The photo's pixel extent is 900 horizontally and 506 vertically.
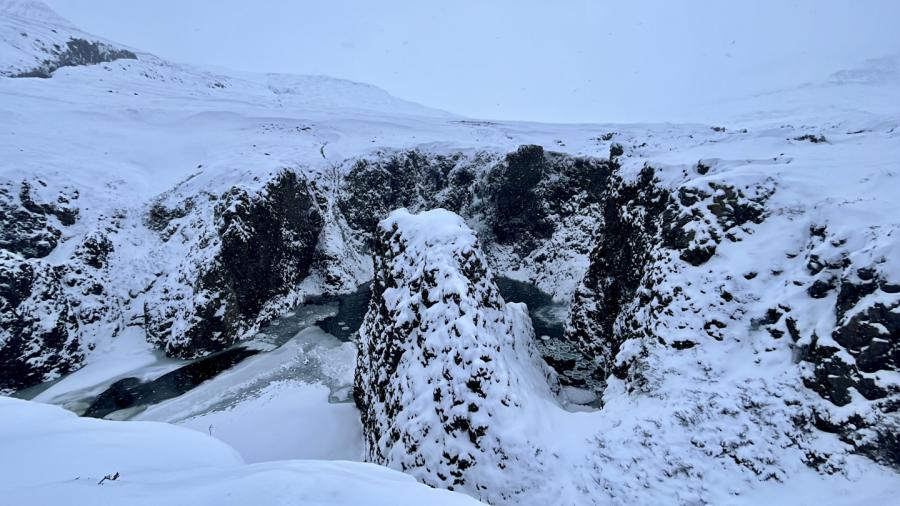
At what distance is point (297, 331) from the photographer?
23.3m

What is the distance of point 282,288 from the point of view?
87.1 ft

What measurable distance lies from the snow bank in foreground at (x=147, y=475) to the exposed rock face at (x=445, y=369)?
6194 mm

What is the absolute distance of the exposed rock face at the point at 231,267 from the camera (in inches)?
828

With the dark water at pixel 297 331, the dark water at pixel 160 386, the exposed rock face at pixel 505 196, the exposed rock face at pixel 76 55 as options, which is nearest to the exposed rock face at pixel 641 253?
the dark water at pixel 297 331

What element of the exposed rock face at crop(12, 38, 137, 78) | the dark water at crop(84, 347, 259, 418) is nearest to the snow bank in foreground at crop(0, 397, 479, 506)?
the dark water at crop(84, 347, 259, 418)

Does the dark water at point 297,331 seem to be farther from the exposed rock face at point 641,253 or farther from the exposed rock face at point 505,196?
the exposed rock face at point 505,196

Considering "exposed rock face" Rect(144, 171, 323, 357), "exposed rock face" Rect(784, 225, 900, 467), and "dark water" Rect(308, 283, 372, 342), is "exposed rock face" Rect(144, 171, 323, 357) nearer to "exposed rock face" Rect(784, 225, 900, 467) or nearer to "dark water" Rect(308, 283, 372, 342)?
"dark water" Rect(308, 283, 372, 342)

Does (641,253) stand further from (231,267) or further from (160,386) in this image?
(160,386)

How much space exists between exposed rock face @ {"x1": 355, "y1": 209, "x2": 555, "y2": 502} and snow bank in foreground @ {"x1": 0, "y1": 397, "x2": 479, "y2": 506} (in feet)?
20.3

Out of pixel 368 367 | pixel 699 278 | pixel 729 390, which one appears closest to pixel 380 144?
pixel 368 367

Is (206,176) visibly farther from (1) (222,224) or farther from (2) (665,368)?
(2) (665,368)

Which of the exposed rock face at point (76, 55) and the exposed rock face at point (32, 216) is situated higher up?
the exposed rock face at point (76, 55)

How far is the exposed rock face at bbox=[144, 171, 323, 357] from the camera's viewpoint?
2103cm

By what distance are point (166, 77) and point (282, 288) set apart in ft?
149
